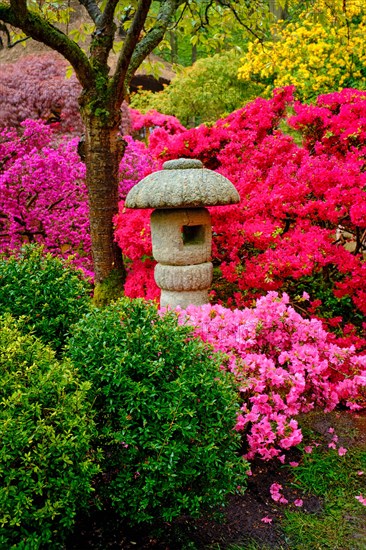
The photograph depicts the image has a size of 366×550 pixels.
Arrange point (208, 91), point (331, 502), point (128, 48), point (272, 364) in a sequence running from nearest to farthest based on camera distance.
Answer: point (331, 502)
point (272, 364)
point (128, 48)
point (208, 91)

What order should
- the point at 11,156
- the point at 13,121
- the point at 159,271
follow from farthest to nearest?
1. the point at 13,121
2. the point at 11,156
3. the point at 159,271

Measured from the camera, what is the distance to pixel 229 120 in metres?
5.42

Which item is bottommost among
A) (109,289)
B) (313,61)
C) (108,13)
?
(109,289)

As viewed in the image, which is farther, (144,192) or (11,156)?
(11,156)

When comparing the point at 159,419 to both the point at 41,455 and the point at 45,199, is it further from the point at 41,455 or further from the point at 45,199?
the point at 45,199

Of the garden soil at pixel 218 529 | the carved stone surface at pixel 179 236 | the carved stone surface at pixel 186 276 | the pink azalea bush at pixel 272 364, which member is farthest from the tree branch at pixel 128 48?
the garden soil at pixel 218 529

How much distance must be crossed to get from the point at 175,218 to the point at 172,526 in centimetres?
235

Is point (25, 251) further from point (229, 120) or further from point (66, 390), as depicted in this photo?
point (229, 120)

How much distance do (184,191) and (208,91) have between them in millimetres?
9985

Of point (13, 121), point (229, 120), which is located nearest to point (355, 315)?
point (229, 120)

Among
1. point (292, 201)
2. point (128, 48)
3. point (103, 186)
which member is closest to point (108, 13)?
point (128, 48)

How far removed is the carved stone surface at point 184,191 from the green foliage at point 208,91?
9.21 metres

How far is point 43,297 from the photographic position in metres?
2.86

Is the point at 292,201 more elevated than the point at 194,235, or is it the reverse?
the point at 292,201
